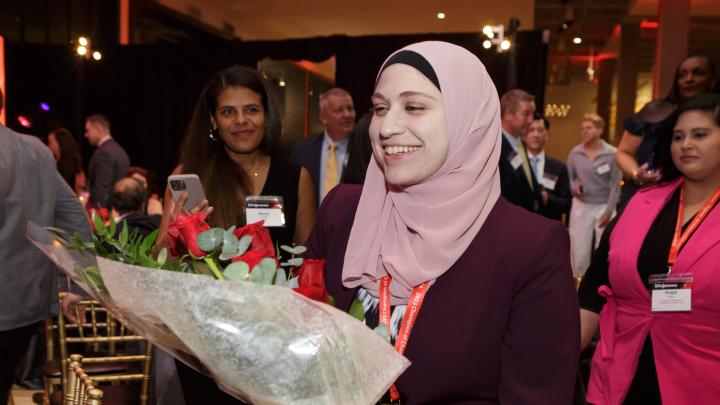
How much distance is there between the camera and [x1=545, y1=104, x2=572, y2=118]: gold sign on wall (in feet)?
31.5

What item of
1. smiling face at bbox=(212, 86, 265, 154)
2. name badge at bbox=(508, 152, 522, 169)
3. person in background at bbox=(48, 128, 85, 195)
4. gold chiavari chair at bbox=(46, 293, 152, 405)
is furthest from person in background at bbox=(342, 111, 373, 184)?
person in background at bbox=(48, 128, 85, 195)

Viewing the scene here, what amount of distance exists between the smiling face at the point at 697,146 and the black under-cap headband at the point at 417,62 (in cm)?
133

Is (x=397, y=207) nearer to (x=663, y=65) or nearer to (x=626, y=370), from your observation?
(x=626, y=370)

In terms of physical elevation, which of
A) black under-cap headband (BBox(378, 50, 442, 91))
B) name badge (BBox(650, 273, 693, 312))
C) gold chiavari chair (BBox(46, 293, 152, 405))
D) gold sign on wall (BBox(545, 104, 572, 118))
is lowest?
gold chiavari chair (BBox(46, 293, 152, 405))

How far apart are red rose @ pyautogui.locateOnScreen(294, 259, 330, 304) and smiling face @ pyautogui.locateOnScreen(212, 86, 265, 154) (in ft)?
Result: 4.86

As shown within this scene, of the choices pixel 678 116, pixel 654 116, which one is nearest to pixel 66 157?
pixel 654 116

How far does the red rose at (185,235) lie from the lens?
0.95 metres

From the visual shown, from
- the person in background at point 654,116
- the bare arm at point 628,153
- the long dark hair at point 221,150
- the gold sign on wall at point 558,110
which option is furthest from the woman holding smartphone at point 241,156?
the gold sign on wall at point 558,110

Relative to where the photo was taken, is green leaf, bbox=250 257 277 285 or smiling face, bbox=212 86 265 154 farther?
smiling face, bbox=212 86 265 154

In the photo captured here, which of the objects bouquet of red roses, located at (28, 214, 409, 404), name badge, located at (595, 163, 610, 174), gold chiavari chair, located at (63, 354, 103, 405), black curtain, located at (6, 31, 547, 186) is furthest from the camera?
black curtain, located at (6, 31, 547, 186)

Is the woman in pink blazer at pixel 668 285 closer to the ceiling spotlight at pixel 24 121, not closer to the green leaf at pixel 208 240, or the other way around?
Answer: the green leaf at pixel 208 240

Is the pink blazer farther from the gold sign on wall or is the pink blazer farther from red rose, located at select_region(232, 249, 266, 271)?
the gold sign on wall

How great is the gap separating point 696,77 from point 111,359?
305 cm

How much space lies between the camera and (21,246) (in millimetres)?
2418
